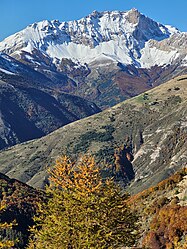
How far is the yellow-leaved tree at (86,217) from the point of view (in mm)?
25203

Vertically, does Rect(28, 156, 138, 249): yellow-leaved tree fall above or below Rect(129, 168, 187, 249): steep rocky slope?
Result: above

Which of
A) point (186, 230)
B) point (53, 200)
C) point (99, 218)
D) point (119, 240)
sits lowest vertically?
point (186, 230)

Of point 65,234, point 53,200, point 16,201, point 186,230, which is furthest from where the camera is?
point 16,201

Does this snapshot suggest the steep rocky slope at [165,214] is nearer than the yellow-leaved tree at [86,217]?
No

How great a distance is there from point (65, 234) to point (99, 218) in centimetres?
231

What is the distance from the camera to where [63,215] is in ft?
85.0

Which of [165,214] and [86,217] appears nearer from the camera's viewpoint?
[86,217]

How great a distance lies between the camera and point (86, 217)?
25625mm

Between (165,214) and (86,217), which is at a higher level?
(86,217)

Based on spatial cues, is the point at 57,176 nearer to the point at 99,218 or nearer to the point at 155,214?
the point at 99,218

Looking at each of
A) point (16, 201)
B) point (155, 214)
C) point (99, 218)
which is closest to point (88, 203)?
point (99, 218)

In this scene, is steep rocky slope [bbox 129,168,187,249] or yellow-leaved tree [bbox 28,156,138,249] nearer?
yellow-leaved tree [bbox 28,156,138,249]

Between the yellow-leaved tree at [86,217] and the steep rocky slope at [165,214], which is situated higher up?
the yellow-leaved tree at [86,217]

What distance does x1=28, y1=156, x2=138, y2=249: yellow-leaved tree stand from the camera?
82.7 ft
